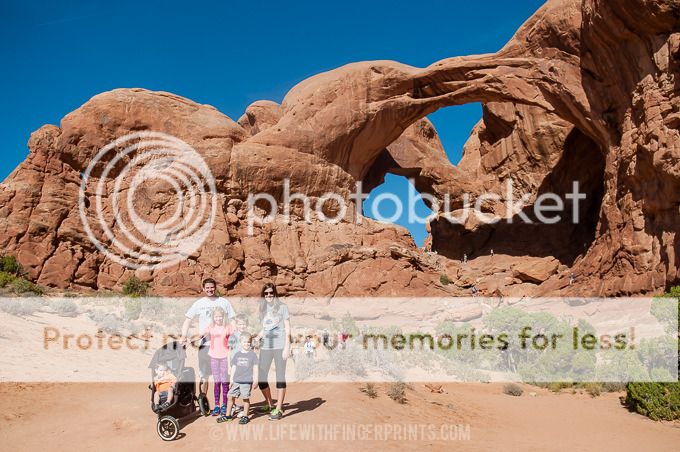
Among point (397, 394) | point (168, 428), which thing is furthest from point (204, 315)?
point (397, 394)

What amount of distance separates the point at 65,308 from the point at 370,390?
10748 millimetres

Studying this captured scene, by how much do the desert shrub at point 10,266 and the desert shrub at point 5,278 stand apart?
538mm

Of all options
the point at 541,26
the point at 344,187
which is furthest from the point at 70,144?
the point at 541,26

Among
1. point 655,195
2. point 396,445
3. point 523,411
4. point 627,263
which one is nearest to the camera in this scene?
point 396,445

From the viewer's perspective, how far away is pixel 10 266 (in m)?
18.6

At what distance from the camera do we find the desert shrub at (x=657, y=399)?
9.75 metres

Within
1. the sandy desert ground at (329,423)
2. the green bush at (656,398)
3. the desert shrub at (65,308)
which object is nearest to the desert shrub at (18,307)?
the desert shrub at (65,308)

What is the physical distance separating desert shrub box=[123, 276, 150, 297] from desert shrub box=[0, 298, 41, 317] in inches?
167

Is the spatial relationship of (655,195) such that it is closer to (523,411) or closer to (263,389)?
(523,411)

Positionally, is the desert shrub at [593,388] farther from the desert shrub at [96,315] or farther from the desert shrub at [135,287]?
the desert shrub at [135,287]

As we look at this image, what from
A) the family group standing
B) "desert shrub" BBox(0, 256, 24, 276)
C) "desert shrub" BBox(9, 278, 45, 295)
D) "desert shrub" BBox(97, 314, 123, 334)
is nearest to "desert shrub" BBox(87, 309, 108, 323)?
"desert shrub" BBox(97, 314, 123, 334)

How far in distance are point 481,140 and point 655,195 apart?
20406 mm

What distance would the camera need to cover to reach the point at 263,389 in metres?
6.81

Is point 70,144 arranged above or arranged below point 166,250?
above
